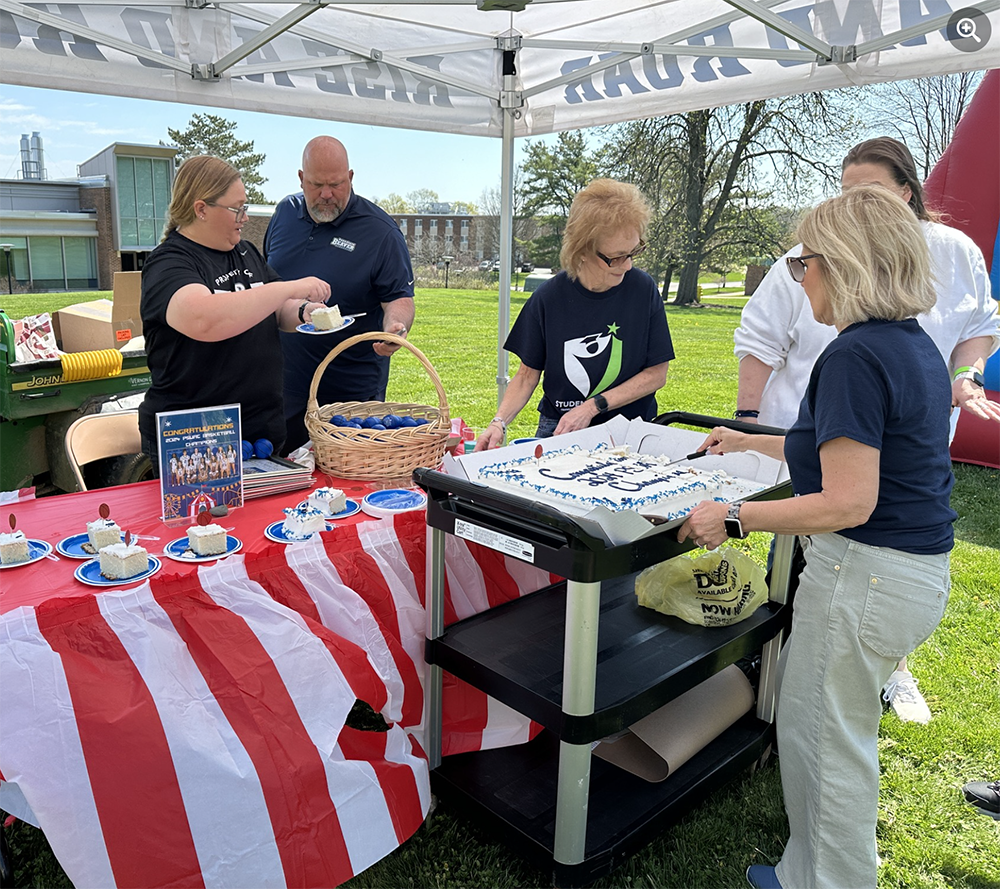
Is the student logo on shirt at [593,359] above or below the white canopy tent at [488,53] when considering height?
below

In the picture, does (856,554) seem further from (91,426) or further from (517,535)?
(91,426)

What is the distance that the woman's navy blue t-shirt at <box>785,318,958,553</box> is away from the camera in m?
1.43

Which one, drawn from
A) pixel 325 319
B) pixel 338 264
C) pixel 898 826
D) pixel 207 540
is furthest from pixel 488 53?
pixel 898 826

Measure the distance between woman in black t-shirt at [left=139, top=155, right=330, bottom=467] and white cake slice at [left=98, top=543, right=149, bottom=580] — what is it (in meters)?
0.65

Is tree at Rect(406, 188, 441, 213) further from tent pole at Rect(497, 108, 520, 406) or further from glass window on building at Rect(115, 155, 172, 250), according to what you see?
tent pole at Rect(497, 108, 520, 406)

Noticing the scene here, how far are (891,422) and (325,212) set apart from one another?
248 cm

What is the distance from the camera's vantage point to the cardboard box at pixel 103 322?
4.00m

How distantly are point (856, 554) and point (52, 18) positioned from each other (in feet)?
10.7

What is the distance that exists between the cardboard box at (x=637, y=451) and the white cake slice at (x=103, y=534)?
0.76m

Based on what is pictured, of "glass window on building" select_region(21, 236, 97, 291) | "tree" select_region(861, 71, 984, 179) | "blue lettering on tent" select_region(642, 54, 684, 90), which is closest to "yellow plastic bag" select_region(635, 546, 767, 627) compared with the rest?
"blue lettering on tent" select_region(642, 54, 684, 90)

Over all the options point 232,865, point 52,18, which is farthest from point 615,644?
point 52,18

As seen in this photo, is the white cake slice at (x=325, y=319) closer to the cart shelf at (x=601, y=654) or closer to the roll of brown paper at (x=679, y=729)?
the cart shelf at (x=601, y=654)

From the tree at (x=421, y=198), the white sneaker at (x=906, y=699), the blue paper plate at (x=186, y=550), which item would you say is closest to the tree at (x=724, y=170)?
the tree at (x=421, y=198)

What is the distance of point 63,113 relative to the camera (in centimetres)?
3114
